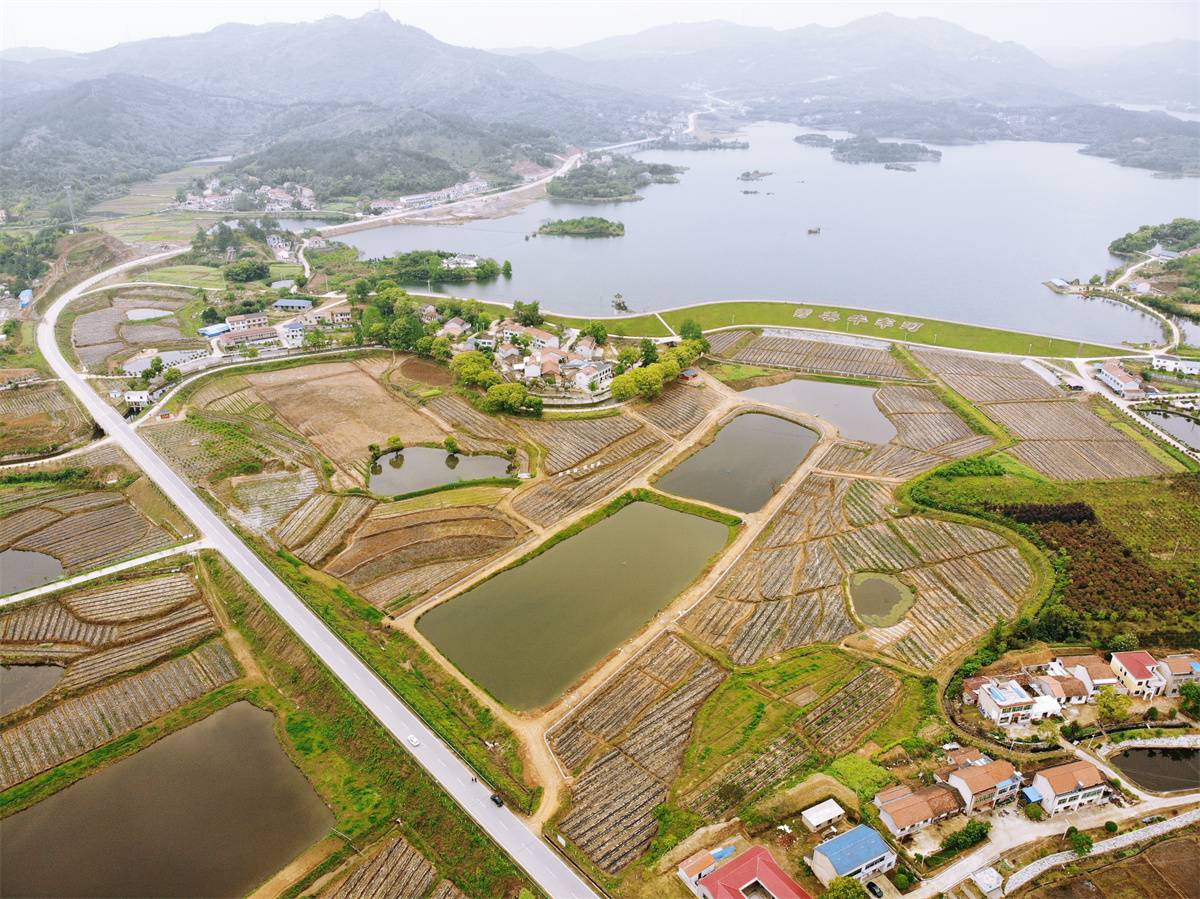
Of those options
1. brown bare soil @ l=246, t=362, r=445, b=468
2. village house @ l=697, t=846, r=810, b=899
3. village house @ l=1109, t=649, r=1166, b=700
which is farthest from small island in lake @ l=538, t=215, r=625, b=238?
village house @ l=697, t=846, r=810, b=899

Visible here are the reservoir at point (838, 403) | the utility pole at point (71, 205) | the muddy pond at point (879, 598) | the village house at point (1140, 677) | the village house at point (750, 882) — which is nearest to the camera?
the village house at point (750, 882)

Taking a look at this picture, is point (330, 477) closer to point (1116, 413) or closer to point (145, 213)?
point (1116, 413)

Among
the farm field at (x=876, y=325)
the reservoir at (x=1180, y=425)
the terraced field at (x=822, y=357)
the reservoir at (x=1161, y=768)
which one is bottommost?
the reservoir at (x=1161, y=768)

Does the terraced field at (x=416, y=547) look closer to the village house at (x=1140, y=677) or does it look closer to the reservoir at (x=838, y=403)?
the reservoir at (x=838, y=403)

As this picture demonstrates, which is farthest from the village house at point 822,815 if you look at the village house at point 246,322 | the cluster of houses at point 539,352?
the village house at point 246,322

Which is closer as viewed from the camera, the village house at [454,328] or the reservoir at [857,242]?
the village house at [454,328]

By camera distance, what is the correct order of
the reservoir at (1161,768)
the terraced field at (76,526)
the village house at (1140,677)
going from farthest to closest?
the terraced field at (76,526)
the village house at (1140,677)
the reservoir at (1161,768)

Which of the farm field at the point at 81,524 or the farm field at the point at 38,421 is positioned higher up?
the farm field at the point at 38,421

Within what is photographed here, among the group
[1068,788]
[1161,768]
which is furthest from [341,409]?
[1161,768]
